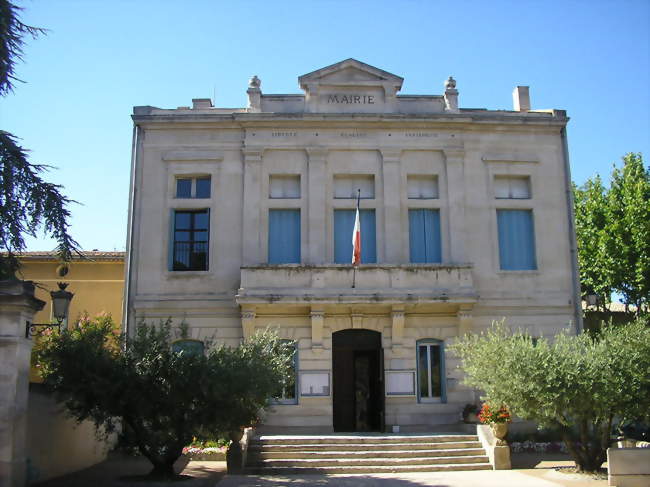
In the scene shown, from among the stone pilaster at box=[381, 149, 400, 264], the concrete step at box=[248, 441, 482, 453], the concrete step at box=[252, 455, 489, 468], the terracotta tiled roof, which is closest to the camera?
the concrete step at box=[252, 455, 489, 468]

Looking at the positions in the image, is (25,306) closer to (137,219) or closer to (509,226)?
(137,219)

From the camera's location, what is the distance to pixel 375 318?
21188 millimetres

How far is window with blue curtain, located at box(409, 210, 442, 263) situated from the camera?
72.9ft

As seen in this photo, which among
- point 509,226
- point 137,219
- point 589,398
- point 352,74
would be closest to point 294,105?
point 352,74

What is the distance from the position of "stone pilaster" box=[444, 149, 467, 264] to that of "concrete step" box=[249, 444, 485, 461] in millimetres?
6385

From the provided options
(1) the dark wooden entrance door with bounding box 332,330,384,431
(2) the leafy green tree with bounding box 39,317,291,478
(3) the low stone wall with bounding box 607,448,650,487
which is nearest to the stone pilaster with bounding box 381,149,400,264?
(1) the dark wooden entrance door with bounding box 332,330,384,431

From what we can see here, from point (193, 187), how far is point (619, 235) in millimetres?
18827

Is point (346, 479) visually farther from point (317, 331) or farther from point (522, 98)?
point (522, 98)

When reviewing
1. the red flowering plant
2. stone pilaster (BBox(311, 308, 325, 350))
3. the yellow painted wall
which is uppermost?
the yellow painted wall

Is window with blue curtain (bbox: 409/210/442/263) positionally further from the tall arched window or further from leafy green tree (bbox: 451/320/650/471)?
leafy green tree (bbox: 451/320/650/471)


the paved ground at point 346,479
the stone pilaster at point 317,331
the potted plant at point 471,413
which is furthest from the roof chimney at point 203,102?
the potted plant at point 471,413

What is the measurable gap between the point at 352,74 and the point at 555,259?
30.6 feet

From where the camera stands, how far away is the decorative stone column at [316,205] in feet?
71.4

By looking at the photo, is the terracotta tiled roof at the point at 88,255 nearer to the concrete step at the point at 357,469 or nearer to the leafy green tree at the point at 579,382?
the concrete step at the point at 357,469
